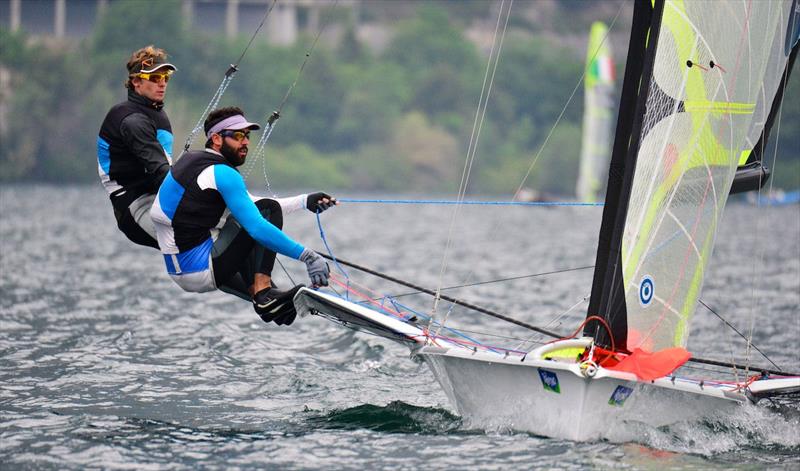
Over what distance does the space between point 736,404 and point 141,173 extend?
4.04 metres

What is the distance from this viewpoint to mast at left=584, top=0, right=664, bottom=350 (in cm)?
733

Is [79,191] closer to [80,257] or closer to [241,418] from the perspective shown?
[80,257]

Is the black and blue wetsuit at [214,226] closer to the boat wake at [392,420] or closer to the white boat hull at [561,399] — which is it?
the boat wake at [392,420]

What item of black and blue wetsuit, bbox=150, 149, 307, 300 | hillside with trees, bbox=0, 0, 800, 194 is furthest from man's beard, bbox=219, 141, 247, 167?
hillside with trees, bbox=0, 0, 800, 194

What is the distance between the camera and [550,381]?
7000 millimetres

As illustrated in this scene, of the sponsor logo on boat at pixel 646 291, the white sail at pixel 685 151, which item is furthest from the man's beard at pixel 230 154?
the sponsor logo on boat at pixel 646 291

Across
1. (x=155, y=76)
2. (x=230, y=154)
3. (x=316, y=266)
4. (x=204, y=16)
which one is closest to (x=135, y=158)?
(x=155, y=76)

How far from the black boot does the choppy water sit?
71 centimetres

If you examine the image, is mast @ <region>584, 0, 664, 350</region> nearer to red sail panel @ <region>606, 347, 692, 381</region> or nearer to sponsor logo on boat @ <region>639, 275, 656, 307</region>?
sponsor logo on boat @ <region>639, 275, 656, 307</region>

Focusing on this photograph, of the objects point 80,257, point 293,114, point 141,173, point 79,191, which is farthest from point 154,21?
point 141,173

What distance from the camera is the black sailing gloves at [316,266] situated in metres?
7.29

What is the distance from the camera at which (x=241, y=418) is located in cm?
799

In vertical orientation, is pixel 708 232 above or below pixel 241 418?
above

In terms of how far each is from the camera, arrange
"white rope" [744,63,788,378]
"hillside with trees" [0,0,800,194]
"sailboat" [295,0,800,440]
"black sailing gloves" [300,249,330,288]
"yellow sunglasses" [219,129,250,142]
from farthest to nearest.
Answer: "hillside with trees" [0,0,800,194]
"white rope" [744,63,788,378]
"yellow sunglasses" [219,129,250,142]
"black sailing gloves" [300,249,330,288]
"sailboat" [295,0,800,440]
